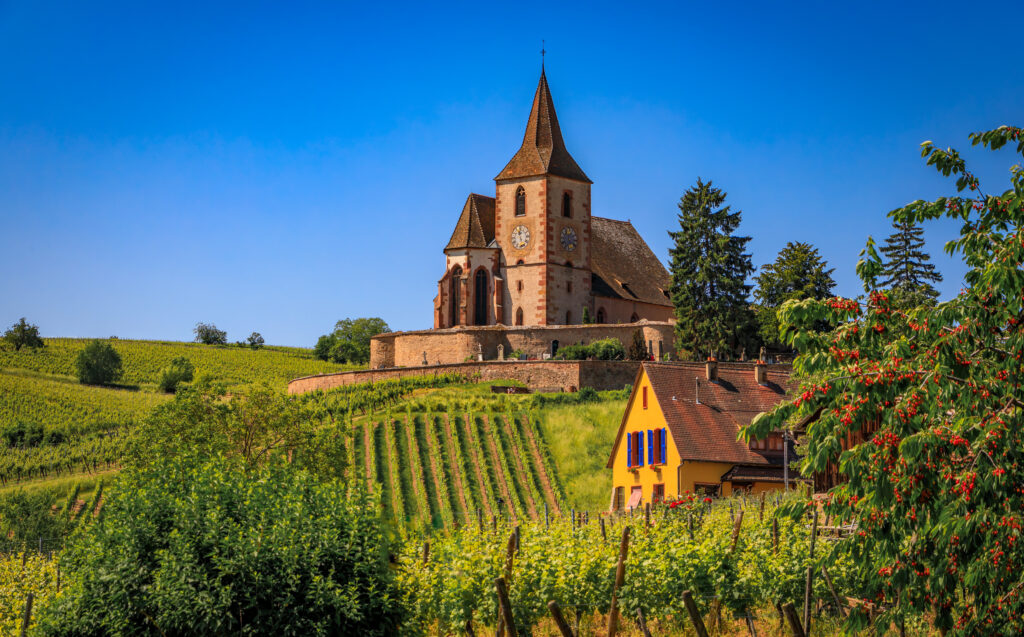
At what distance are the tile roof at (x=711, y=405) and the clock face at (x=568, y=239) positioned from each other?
3104cm

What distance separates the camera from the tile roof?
34312mm

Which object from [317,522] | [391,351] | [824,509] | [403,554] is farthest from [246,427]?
[391,351]

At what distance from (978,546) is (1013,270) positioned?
2.67m

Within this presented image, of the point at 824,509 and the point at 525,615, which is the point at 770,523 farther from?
the point at 824,509

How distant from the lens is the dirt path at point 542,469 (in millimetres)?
41050

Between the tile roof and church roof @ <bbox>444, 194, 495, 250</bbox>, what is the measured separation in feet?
106

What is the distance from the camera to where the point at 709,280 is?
207 ft

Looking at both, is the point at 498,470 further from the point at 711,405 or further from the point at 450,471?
the point at 711,405

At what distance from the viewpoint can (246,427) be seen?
122ft

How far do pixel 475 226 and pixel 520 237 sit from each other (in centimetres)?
314

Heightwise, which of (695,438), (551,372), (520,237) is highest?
(520,237)

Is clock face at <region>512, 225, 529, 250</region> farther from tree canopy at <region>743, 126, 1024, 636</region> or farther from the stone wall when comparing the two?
tree canopy at <region>743, 126, 1024, 636</region>

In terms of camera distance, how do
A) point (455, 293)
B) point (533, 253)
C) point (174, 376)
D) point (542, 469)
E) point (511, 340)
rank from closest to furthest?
point (542, 469)
point (511, 340)
point (533, 253)
point (455, 293)
point (174, 376)

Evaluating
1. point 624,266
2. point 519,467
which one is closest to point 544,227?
point 624,266
